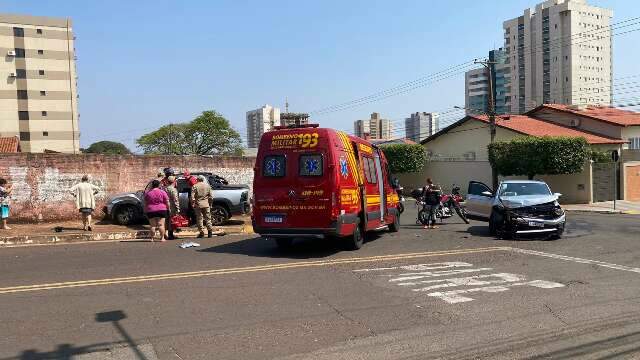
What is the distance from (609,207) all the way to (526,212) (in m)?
18.9

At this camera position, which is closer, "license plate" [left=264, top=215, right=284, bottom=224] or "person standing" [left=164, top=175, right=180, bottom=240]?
"license plate" [left=264, top=215, right=284, bottom=224]

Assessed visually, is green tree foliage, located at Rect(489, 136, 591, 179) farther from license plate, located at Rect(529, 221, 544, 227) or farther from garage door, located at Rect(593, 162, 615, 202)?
license plate, located at Rect(529, 221, 544, 227)

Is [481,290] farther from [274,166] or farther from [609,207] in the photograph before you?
[609,207]

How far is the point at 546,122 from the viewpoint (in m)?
44.1

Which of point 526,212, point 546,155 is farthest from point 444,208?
point 546,155

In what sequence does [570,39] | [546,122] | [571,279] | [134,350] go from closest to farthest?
[134,350]
[571,279]
[546,122]
[570,39]

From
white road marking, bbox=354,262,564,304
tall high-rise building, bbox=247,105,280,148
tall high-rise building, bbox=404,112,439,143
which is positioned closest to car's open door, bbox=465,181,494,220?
white road marking, bbox=354,262,564,304

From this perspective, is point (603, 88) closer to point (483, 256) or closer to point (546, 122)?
point (546, 122)

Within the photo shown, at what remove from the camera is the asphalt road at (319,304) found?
5492 millimetres

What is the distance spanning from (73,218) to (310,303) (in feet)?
43.7

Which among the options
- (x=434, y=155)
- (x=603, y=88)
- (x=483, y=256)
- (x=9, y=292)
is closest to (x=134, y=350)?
(x=9, y=292)

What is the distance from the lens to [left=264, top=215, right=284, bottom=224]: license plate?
11.6 m

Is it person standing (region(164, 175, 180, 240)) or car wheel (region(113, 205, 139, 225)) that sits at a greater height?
person standing (region(164, 175, 180, 240))

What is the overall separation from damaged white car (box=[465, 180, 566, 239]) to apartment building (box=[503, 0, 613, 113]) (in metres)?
86.2
